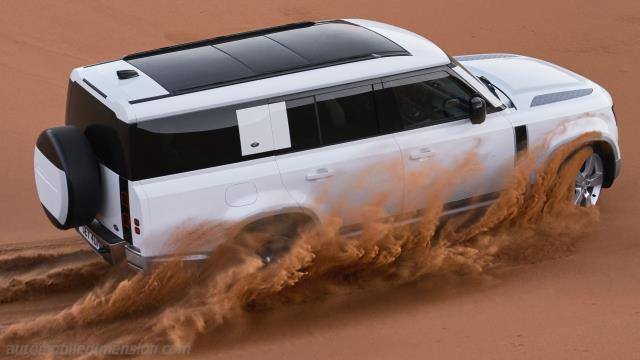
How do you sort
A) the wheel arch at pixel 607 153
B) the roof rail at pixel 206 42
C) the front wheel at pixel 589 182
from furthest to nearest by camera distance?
the front wheel at pixel 589 182, the wheel arch at pixel 607 153, the roof rail at pixel 206 42

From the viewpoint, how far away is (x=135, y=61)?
25.5 feet

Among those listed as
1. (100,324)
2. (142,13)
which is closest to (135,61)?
(100,324)

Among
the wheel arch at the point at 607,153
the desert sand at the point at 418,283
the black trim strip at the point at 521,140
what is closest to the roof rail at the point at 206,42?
the desert sand at the point at 418,283

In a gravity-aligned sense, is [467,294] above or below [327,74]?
below

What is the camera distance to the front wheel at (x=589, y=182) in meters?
8.65

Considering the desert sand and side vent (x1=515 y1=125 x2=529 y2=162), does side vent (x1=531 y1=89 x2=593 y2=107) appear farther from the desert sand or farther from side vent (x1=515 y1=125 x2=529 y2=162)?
the desert sand

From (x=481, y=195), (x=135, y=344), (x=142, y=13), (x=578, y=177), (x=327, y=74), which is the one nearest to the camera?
(x=135, y=344)

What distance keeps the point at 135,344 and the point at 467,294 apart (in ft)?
7.71

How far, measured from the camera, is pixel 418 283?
7766 mm

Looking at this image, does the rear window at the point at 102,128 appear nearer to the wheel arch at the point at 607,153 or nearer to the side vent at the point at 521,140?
the side vent at the point at 521,140

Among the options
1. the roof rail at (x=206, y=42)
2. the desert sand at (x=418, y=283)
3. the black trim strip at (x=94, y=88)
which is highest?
the roof rail at (x=206, y=42)

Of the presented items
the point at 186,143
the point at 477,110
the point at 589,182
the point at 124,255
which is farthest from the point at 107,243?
the point at 589,182

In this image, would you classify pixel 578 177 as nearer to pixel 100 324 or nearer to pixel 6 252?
A: pixel 100 324

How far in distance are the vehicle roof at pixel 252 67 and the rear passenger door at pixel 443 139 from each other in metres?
0.17
